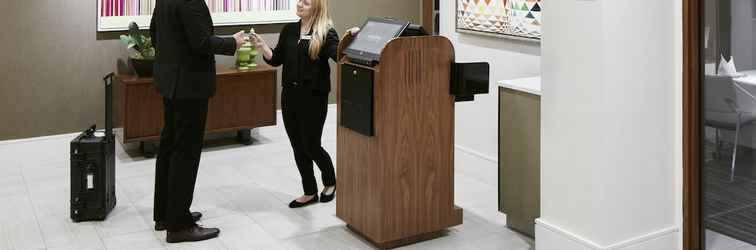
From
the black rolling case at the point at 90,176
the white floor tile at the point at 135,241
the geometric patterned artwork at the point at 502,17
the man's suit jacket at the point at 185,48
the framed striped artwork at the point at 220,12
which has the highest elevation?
the framed striped artwork at the point at 220,12

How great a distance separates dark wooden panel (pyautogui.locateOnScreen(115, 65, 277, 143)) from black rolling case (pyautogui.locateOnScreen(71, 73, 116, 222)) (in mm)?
1402

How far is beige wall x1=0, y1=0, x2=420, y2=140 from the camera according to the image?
586 centimetres

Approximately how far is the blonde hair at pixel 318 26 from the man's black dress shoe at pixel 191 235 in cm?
106

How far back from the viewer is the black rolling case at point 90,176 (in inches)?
167

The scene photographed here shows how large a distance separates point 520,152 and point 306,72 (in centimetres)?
119

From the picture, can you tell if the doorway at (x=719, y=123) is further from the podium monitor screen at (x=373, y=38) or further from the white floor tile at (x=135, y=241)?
the white floor tile at (x=135, y=241)

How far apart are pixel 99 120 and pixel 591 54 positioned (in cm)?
431

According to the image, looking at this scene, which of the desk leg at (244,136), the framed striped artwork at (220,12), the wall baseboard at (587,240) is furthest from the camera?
the desk leg at (244,136)

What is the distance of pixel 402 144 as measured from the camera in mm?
3701

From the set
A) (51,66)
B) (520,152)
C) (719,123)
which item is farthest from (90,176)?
(719,123)

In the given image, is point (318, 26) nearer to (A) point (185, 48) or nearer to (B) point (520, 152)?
(A) point (185, 48)

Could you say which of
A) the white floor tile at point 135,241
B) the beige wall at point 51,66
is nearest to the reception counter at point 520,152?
the white floor tile at point 135,241

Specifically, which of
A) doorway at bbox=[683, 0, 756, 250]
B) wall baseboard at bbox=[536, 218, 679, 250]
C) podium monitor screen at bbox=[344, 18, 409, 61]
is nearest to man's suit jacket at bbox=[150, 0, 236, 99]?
podium monitor screen at bbox=[344, 18, 409, 61]

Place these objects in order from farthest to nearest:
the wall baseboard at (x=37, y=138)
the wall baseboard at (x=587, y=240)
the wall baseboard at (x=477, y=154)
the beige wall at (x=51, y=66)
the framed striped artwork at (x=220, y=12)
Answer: the framed striped artwork at (x=220, y=12) → the wall baseboard at (x=37, y=138) → the beige wall at (x=51, y=66) → the wall baseboard at (x=477, y=154) → the wall baseboard at (x=587, y=240)
